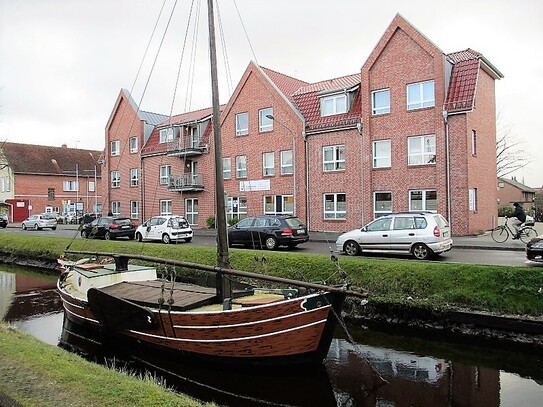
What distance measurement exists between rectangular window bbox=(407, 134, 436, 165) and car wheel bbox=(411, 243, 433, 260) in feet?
36.2

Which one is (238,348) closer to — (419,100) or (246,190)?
(419,100)

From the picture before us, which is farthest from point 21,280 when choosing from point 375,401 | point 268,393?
point 375,401

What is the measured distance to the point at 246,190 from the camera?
34.9 m

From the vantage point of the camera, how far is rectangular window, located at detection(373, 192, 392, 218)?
28.1 metres

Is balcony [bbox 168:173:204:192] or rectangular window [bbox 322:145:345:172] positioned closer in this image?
rectangular window [bbox 322:145:345:172]

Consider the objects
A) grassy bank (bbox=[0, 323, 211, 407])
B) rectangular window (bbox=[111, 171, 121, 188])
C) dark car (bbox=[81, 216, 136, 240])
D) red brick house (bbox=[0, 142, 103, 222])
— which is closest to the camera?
grassy bank (bbox=[0, 323, 211, 407])

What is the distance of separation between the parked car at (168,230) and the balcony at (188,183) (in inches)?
389

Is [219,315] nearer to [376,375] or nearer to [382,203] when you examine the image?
[376,375]

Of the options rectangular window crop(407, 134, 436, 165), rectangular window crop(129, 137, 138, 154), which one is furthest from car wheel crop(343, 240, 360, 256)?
rectangular window crop(129, 137, 138, 154)

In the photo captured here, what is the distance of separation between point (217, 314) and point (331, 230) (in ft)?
71.9

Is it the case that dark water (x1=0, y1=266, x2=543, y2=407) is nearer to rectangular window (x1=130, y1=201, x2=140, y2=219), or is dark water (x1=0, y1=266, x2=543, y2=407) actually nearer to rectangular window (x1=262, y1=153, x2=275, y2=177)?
rectangular window (x1=262, y1=153, x2=275, y2=177)

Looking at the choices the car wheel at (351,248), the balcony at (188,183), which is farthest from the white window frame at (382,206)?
the balcony at (188,183)

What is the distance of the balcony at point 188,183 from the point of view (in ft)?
122

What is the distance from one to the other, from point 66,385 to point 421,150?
24351 millimetres
